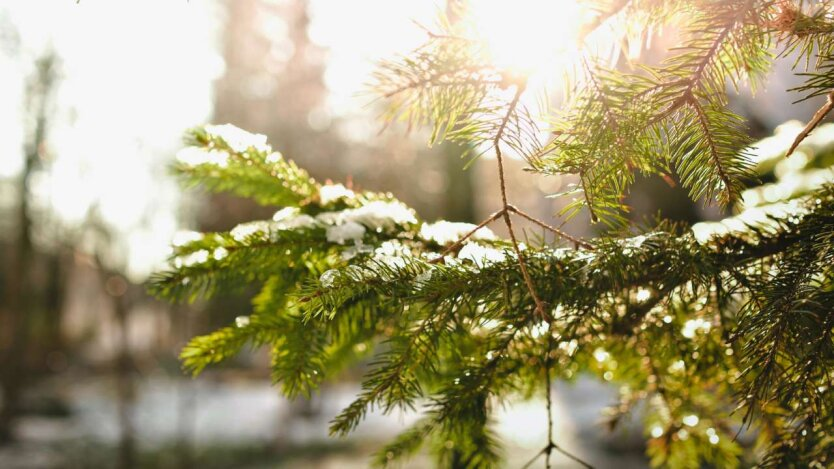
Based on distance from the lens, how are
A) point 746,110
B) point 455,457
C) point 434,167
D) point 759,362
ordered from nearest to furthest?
point 759,362, point 455,457, point 746,110, point 434,167

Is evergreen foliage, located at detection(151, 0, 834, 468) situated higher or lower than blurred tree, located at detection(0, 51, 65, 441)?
lower

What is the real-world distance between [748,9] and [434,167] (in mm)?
12544

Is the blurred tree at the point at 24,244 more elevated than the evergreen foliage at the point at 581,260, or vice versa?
the blurred tree at the point at 24,244

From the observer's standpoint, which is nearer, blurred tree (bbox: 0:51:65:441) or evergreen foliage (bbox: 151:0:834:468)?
evergreen foliage (bbox: 151:0:834:468)

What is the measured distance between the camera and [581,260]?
901 mm

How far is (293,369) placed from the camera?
3.11 ft

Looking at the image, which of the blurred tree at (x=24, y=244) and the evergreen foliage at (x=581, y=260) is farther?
the blurred tree at (x=24, y=244)

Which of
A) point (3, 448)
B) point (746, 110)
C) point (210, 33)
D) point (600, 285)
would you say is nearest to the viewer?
point (600, 285)

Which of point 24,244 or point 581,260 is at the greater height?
point 24,244

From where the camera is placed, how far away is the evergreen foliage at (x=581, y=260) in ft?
2.68

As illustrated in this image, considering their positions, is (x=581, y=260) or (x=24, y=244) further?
(x=24, y=244)

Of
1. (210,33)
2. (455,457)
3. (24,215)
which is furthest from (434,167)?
(455,457)

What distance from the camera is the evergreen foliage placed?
0.82m

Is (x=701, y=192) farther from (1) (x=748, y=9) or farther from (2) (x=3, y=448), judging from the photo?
(2) (x=3, y=448)
